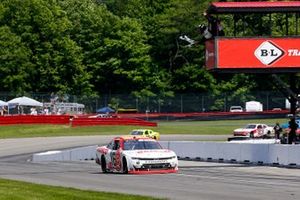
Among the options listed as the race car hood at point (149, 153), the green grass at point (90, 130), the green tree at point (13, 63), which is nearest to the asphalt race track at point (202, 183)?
the race car hood at point (149, 153)

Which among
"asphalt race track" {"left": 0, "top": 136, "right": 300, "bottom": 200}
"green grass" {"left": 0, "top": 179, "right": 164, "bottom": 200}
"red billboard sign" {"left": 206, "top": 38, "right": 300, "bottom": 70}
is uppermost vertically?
"red billboard sign" {"left": 206, "top": 38, "right": 300, "bottom": 70}

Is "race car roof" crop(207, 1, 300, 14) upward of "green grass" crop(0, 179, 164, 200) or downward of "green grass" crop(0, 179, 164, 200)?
upward

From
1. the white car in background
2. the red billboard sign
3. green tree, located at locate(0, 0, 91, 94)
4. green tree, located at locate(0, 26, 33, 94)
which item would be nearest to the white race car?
the red billboard sign

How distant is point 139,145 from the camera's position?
29.9m

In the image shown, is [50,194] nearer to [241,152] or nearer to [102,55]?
[241,152]

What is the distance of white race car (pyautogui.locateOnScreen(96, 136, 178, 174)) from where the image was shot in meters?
28.8

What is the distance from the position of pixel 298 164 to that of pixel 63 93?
6600 centimetres

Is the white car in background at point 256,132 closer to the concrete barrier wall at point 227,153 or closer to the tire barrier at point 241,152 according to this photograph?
the concrete barrier wall at point 227,153

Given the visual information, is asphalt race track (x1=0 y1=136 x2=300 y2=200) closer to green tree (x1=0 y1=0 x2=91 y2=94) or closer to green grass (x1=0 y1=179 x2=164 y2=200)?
green grass (x1=0 y1=179 x2=164 y2=200)

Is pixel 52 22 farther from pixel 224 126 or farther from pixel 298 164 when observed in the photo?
pixel 298 164

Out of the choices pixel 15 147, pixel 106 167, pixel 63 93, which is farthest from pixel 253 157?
pixel 63 93

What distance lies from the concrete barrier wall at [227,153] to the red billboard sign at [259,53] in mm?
3497

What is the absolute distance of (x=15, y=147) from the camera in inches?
2318

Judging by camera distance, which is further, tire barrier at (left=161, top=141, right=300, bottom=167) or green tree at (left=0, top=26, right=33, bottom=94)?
green tree at (left=0, top=26, right=33, bottom=94)
